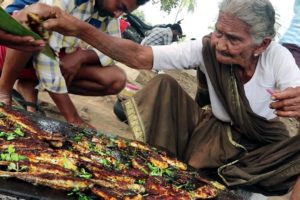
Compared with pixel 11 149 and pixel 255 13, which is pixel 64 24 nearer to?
pixel 11 149

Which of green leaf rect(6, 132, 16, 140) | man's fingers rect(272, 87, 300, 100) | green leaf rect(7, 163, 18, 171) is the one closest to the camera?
green leaf rect(7, 163, 18, 171)

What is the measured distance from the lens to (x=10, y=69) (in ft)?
10.9

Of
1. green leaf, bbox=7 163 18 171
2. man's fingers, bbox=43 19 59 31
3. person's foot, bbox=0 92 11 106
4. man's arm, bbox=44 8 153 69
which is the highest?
man's fingers, bbox=43 19 59 31

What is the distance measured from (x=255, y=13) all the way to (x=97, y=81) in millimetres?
1693

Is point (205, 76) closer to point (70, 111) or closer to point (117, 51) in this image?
point (117, 51)

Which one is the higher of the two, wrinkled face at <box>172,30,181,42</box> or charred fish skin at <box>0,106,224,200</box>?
charred fish skin at <box>0,106,224,200</box>

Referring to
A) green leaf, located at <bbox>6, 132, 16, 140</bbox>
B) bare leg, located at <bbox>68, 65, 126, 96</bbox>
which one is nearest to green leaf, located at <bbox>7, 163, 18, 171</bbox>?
green leaf, located at <bbox>6, 132, 16, 140</bbox>

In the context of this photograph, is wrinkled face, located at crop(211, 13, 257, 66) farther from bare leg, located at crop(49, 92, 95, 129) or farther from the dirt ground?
the dirt ground

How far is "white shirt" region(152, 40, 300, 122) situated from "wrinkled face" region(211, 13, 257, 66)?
0.72 ft

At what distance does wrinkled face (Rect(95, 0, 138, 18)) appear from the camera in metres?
3.40

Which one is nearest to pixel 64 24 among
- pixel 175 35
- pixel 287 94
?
pixel 287 94

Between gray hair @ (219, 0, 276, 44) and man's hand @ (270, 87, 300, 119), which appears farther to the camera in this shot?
gray hair @ (219, 0, 276, 44)

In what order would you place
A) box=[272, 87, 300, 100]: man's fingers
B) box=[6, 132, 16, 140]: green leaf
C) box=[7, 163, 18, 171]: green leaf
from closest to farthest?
box=[7, 163, 18, 171]: green leaf → box=[6, 132, 16, 140]: green leaf → box=[272, 87, 300, 100]: man's fingers

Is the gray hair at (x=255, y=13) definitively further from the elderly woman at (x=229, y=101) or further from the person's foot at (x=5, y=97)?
the person's foot at (x=5, y=97)
